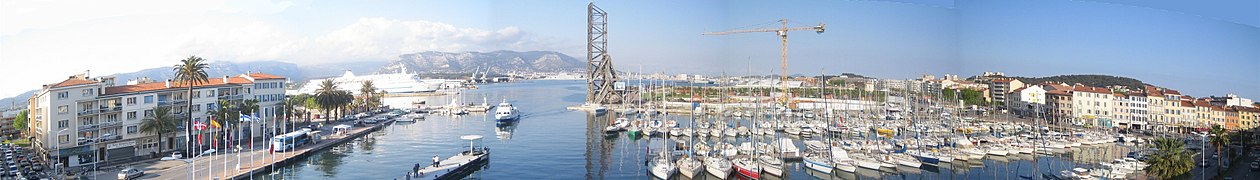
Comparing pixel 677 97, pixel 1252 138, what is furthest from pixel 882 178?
pixel 677 97

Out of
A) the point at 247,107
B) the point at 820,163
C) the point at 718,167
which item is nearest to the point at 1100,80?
the point at 820,163

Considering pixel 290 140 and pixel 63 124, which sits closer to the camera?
pixel 63 124

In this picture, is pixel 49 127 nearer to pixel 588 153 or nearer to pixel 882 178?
pixel 588 153

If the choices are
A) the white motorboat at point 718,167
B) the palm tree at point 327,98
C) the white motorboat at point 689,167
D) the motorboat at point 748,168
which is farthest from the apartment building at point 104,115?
the motorboat at point 748,168

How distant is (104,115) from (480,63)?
6009cm

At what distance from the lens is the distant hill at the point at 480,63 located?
6018 centimetres

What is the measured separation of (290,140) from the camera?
11.5m

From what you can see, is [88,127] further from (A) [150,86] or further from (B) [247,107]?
(B) [247,107]

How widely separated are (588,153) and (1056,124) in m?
10.2

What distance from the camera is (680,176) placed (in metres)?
9.23

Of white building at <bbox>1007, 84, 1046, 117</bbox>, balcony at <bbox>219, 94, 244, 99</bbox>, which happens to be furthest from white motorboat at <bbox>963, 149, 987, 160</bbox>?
balcony at <bbox>219, 94, 244, 99</bbox>

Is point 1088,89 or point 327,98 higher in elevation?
point 1088,89

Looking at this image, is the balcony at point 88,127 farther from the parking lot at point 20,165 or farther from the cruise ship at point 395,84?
the cruise ship at point 395,84

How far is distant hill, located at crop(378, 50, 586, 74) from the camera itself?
2369 inches
